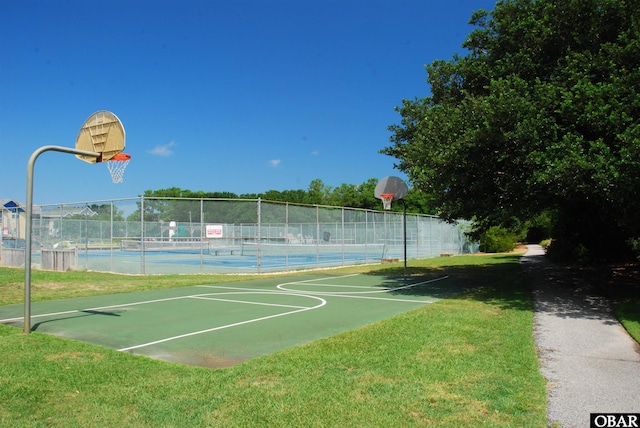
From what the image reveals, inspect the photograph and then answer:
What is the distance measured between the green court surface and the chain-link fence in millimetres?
6066

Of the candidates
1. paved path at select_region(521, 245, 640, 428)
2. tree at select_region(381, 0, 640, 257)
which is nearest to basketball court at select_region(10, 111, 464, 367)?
paved path at select_region(521, 245, 640, 428)

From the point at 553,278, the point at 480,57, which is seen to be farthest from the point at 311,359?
the point at 553,278

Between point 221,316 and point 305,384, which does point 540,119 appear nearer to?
point 221,316

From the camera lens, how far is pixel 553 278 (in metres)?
18.1

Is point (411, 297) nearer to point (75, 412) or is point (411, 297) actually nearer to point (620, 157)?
point (620, 157)

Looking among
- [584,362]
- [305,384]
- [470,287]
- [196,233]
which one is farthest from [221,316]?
[196,233]

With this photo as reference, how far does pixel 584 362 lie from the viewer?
6.42 meters

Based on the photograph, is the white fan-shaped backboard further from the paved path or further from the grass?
the paved path

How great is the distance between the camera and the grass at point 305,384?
441 centimetres

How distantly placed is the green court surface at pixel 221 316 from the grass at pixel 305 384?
1.95ft

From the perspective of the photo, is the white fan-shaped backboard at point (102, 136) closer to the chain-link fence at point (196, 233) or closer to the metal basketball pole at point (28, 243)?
the metal basketball pole at point (28, 243)

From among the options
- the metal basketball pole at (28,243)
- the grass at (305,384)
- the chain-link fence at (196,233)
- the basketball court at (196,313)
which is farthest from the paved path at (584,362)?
the chain-link fence at (196,233)

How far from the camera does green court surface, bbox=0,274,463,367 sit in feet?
24.2

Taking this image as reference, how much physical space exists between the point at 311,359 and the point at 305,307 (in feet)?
16.2
